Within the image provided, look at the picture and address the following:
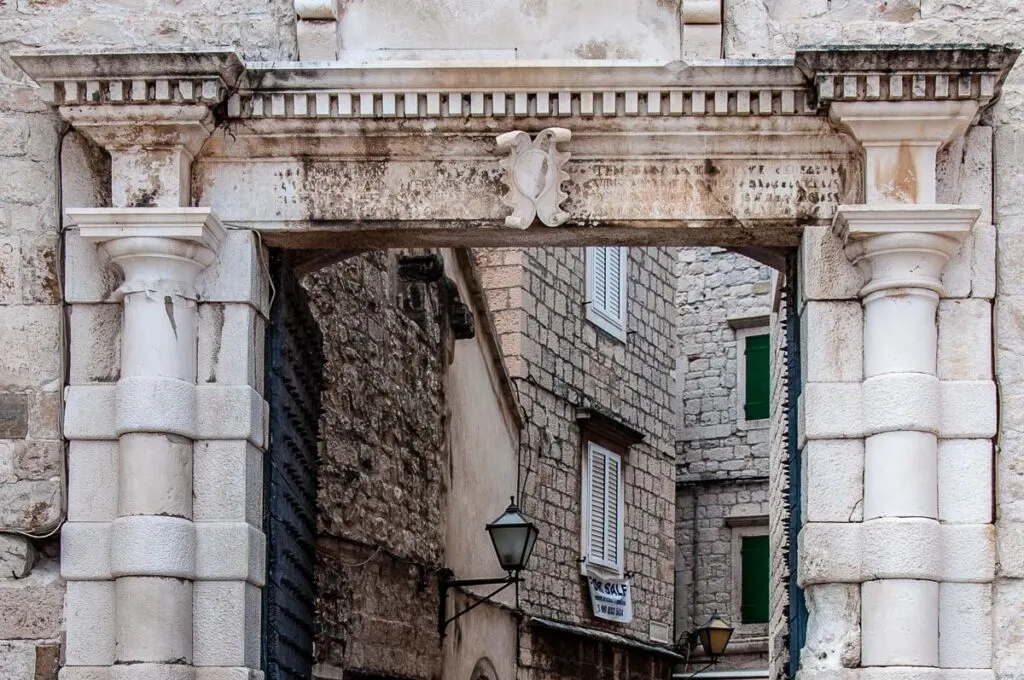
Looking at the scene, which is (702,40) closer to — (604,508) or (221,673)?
(221,673)

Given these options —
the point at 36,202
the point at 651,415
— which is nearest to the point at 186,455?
the point at 36,202

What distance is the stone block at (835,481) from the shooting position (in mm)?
6012

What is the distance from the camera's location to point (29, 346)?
6340mm

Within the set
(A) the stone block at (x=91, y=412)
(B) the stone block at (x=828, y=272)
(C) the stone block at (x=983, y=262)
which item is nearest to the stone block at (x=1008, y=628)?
(C) the stone block at (x=983, y=262)

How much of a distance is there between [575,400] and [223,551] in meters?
9.62

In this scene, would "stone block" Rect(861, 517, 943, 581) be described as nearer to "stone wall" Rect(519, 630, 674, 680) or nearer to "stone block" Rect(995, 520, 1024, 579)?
"stone block" Rect(995, 520, 1024, 579)

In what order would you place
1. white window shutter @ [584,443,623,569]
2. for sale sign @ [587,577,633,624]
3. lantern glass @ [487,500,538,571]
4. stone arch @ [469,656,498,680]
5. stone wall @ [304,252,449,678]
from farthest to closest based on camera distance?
1. white window shutter @ [584,443,623,569]
2. for sale sign @ [587,577,633,624]
3. stone arch @ [469,656,498,680]
4. lantern glass @ [487,500,538,571]
5. stone wall @ [304,252,449,678]

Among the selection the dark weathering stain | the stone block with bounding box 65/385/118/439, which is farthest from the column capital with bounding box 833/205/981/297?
the stone block with bounding box 65/385/118/439

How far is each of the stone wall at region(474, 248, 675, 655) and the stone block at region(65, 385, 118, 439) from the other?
7792 mm

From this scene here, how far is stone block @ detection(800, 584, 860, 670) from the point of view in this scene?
19.4ft

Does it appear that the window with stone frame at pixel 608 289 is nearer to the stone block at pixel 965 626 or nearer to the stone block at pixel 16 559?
the stone block at pixel 16 559

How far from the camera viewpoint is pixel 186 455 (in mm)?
6121

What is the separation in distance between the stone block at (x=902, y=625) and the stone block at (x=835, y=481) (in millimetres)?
272

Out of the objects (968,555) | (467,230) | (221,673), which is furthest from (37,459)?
(968,555)
